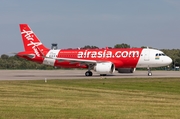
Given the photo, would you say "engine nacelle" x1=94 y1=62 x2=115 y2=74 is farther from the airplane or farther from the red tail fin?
the red tail fin

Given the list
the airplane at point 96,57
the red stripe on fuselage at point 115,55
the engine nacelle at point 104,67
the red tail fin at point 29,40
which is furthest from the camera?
the red tail fin at point 29,40

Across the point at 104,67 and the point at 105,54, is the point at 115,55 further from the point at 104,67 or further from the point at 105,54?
the point at 104,67

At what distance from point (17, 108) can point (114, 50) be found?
122ft

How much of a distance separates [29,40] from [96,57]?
9606mm

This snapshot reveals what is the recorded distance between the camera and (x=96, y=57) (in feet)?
183

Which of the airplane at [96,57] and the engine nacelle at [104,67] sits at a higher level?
the airplane at [96,57]

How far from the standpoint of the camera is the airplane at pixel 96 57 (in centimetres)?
5388

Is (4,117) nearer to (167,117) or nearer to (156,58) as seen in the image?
(167,117)

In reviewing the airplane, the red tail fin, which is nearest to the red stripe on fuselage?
the airplane

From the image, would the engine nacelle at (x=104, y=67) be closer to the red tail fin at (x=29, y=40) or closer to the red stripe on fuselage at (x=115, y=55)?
the red stripe on fuselage at (x=115, y=55)

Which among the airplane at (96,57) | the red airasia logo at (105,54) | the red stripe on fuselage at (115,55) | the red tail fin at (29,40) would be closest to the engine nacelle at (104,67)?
the airplane at (96,57)

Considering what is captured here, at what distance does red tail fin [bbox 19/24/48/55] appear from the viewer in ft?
196

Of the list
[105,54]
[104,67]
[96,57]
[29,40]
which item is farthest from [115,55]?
[29,40]

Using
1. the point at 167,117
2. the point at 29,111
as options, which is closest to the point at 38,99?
the point at 29,111
